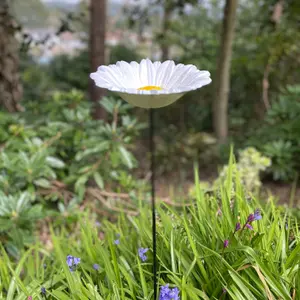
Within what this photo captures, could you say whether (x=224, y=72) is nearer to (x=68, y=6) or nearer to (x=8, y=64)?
(x=8, y=64)

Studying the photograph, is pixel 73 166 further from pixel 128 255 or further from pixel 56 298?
pixel 56 298

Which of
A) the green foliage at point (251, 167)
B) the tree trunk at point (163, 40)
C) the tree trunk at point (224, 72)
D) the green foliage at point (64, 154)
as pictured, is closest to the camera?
the green foliage at point (64, 154)

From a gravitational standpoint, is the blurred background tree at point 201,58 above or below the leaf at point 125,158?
above

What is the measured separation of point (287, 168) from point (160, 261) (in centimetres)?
213

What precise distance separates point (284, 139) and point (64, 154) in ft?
6.02

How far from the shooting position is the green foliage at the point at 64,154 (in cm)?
205

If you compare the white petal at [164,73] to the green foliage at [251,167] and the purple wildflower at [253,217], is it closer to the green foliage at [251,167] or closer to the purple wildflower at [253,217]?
the purple wildflower at [253,217]

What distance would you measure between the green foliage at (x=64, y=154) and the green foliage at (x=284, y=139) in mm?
1278

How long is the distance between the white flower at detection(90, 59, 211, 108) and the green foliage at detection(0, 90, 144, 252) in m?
1.16

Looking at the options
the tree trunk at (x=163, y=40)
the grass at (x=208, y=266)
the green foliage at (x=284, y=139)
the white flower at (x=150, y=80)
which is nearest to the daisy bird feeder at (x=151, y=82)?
the white flower at (x=150, y=80)

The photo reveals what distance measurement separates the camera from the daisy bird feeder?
0.80 meters

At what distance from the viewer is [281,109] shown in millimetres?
3107

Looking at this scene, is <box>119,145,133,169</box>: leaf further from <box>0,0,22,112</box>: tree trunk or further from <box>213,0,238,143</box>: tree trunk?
<box>213,0,238,143</box>: tree trunk

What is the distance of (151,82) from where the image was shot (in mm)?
1018
